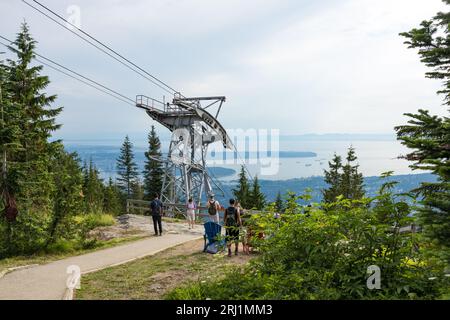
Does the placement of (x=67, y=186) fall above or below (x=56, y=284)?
above

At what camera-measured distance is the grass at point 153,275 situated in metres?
8.09

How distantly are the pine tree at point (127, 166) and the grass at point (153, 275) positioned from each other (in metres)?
74.3

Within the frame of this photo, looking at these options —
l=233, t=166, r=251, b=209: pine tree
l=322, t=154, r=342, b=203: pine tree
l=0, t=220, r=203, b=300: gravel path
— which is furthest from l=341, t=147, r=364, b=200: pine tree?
l=0, t=220, r=203, b=300: gravel path

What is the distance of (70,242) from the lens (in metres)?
13.5

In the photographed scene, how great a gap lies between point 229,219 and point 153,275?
3.29 metres

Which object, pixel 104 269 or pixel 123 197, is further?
pixel 123 197

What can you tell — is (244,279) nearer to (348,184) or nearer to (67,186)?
(67,186)

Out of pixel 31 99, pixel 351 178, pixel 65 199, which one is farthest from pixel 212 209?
pixel 351 178

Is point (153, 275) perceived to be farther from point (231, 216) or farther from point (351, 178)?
point (351, 178)

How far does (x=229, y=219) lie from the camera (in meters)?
12.0

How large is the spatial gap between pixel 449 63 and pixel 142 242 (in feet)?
41.4

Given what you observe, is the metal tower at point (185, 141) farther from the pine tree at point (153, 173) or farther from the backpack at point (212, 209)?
the pine tree at point (153, 173)

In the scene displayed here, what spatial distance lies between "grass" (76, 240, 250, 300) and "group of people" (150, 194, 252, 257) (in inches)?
30.1
